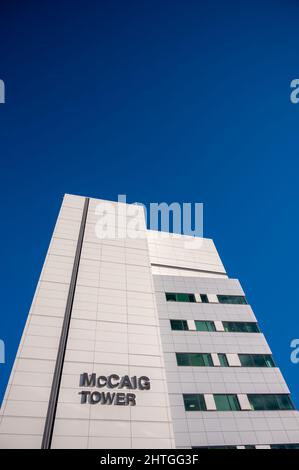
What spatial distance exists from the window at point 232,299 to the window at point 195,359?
30.3 ft

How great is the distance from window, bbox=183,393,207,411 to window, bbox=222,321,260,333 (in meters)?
9.83

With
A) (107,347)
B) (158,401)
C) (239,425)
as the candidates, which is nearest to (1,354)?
(107,347)

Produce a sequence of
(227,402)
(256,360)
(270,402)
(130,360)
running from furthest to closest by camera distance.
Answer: (256,360)
(270,402)
(227,402)
(130,360)

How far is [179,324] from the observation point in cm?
3572

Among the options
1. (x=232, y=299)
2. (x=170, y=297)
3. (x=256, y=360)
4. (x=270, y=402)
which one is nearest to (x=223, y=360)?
(x=256, y=360)

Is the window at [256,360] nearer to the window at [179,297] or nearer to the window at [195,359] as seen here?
the window at [195,359]

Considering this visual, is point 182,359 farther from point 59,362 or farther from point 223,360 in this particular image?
point 59,362

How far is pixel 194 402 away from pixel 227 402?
11.2ft

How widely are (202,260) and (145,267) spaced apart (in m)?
17.3

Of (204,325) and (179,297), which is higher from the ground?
(179,297)

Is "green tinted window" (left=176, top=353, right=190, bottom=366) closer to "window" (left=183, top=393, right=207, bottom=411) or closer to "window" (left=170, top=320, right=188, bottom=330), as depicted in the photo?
"window" (left=183, top=393, right=207, bottom=411)
